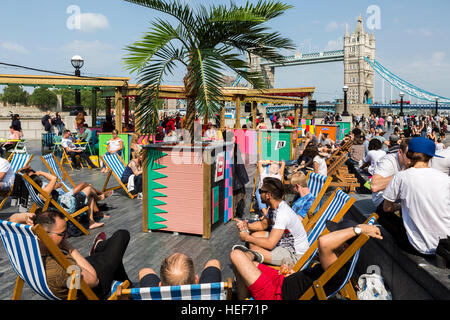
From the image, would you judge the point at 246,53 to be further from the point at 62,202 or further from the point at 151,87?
the point at 62,202

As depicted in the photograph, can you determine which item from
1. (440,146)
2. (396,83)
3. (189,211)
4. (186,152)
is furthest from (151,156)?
(396,83)

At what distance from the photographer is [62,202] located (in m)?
5.19

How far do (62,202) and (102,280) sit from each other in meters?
2.71

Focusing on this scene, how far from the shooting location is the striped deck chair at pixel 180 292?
1990 millimetres

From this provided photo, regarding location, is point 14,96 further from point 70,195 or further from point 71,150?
point 70,195

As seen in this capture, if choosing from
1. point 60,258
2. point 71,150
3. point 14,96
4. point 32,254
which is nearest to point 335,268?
point 60,258

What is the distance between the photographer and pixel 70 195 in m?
5.29

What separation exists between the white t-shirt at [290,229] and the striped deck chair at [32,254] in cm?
139

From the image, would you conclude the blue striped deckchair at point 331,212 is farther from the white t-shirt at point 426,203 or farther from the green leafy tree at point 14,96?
the green leafy tree at point 14,96

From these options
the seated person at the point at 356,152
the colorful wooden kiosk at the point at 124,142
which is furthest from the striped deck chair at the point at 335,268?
the colorful wooden kiosk at the point at 124,142

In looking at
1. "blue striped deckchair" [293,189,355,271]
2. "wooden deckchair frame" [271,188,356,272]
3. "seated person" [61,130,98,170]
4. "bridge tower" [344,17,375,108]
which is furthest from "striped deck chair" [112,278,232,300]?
"bridge tower" [344,17,375,108]

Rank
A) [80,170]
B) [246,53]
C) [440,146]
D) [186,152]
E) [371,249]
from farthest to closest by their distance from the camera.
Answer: [80,170] → [440,146] → [246,53] → [186,152] → [371,249]

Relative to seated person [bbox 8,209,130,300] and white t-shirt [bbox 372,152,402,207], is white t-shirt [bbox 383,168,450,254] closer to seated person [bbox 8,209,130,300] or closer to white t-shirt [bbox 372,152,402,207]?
white t-shirt [bbox 372,152,402,207]
